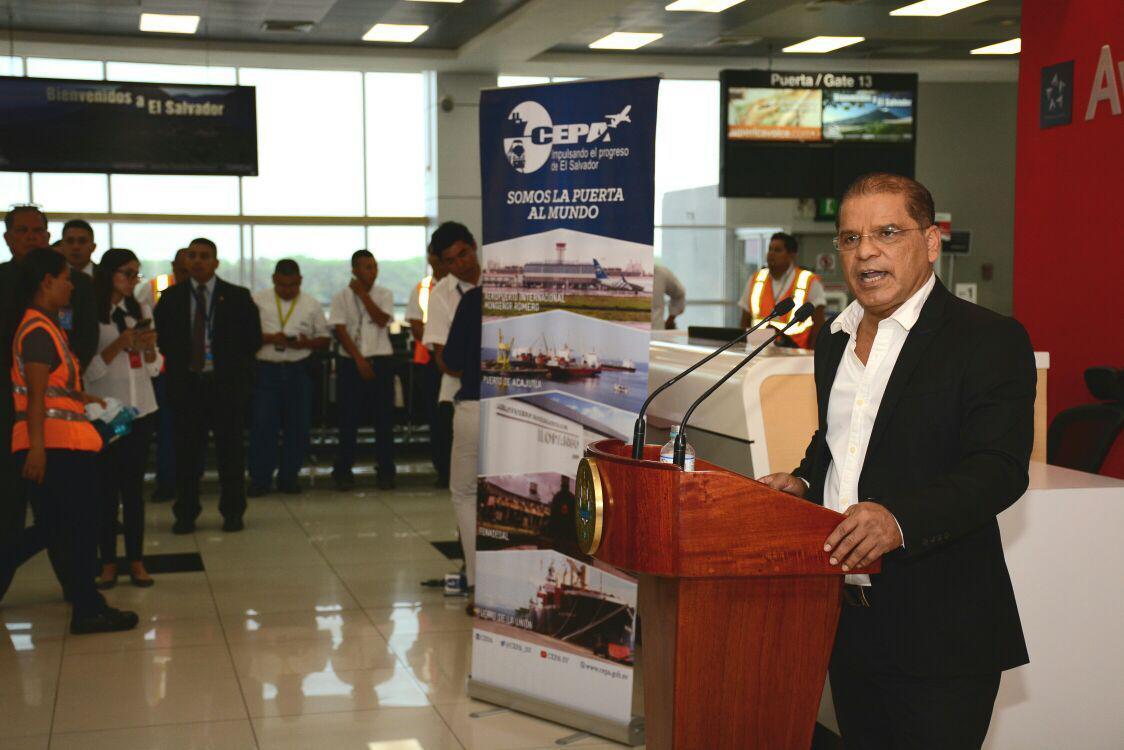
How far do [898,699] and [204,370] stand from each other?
6.23m

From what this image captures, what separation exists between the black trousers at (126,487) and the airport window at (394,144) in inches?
333

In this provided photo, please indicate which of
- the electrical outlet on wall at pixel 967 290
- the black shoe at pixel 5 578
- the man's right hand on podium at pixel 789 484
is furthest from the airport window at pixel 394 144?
the man's right hand on podium at pixel 789 484

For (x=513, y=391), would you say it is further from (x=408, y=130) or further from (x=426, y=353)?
(x=408, y=130)

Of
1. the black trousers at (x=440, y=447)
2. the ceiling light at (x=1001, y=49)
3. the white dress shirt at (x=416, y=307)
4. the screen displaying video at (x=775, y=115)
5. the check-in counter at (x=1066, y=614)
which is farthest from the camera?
the ceiling light at (x=1001, y=49)

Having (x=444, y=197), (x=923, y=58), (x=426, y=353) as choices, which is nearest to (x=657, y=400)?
(x=426, y=353)

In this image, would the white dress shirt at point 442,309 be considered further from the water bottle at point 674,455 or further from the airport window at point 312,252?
the airport window at point 312,252

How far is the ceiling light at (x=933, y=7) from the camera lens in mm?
10227

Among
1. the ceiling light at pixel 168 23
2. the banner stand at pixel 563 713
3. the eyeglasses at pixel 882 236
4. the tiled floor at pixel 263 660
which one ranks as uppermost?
the ceiling light at pixel 168 23

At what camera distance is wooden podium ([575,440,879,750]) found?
1.77 metres

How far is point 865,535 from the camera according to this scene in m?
1.74

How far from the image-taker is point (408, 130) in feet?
47.0

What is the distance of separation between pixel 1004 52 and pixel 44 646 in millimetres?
11683

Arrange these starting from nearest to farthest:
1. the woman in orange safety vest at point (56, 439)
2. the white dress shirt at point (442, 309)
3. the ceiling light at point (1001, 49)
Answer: the woman in orange safety vest at point (56, 439)
the white dress shirt at point (442, 309)
the ceiling light at point (1001, 49)

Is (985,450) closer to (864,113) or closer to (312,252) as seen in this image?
(864,113)
